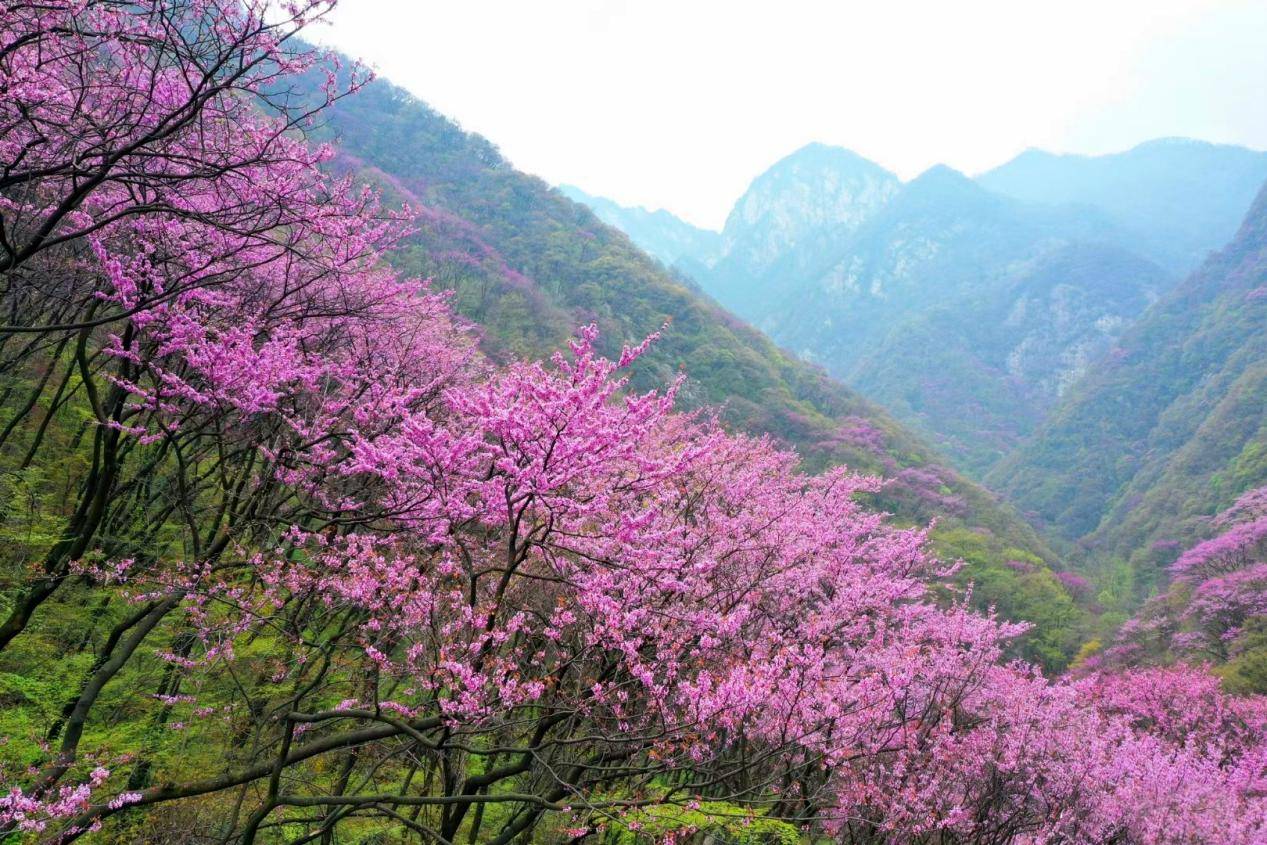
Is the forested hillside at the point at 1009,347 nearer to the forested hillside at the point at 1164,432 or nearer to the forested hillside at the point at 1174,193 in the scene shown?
the forested hillside at the point at 1164,432

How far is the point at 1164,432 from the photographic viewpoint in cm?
6962

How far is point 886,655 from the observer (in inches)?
373

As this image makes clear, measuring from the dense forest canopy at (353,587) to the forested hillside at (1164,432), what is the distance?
47.7 metres

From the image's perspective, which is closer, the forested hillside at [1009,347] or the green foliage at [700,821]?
the green foliage at [700,821]

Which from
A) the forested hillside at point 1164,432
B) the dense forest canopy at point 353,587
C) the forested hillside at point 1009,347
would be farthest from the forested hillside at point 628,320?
the forested hillside at point 1009,347

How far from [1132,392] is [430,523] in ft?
321

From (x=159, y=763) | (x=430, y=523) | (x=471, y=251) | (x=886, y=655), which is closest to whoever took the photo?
(x=430, y=523)

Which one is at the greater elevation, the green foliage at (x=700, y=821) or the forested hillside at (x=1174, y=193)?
the forested hillside at (x=1174, y=193)

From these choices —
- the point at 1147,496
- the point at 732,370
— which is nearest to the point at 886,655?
the point at 732,370

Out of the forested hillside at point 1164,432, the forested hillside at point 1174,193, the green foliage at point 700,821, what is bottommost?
the green foliage at point 700,821

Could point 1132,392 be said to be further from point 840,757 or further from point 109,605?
point 109,605

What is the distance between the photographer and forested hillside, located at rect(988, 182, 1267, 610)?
49.1 metres

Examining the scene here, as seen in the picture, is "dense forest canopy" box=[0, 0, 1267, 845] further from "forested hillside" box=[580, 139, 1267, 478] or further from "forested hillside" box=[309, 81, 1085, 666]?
"forested hillside" box=[580, 139, 1267, 478]

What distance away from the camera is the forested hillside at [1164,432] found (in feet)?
161
